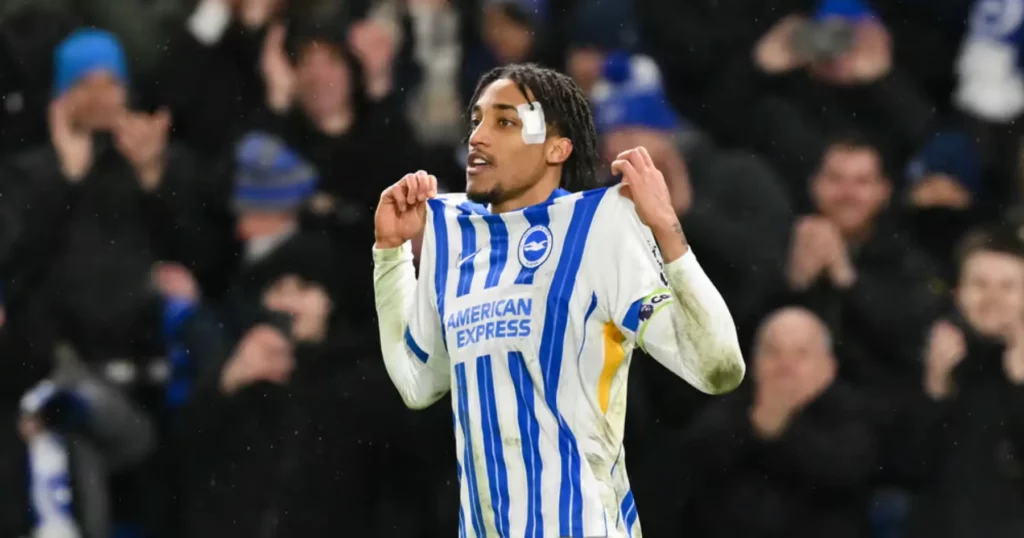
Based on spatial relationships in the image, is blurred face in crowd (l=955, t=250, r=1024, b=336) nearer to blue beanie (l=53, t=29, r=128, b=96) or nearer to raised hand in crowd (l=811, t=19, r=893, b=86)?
raised hand in crowd (l=811, t=19, r=893, b=86)

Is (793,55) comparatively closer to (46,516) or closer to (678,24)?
(678,24)

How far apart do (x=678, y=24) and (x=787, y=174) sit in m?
0.78

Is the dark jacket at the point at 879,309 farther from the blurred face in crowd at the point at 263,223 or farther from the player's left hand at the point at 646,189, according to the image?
the player's left hand at the point at 646,189

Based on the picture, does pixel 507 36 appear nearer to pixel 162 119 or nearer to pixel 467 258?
pixel 162 119

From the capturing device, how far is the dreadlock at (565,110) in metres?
3.84

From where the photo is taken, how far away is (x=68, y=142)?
654 centimetres

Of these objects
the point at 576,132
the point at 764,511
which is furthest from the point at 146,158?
the point at 576,132

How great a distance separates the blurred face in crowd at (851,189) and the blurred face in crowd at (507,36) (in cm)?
119

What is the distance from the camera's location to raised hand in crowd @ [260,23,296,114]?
6.57m

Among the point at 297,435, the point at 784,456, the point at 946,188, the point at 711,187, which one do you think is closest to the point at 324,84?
the point at 297,435

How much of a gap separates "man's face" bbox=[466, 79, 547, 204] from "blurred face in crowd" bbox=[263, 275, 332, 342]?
7.72ft

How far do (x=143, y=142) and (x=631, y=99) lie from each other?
72.2 inches

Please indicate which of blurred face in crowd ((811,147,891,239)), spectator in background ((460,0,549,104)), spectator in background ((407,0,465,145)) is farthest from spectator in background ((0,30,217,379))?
blurred face in crowd ((811,147,891,239))

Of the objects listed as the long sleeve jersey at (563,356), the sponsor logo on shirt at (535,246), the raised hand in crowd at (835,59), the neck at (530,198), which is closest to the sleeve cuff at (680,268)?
the long sleeve jersey at (563,356)
